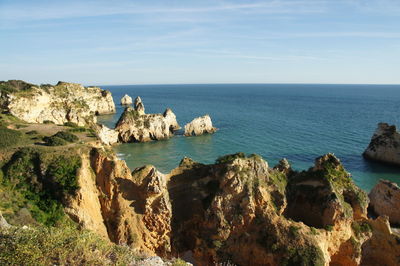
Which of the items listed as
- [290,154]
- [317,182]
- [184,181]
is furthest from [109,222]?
[290,154]

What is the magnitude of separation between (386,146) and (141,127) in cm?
5643

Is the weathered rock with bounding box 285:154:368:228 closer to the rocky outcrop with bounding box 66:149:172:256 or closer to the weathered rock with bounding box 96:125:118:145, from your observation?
the rocky outcrop with bounding box 66:149:172:256

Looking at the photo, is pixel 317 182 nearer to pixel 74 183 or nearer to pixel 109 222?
pixel 109 222

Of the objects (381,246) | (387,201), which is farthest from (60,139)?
(387,201)

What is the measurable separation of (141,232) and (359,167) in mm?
49196

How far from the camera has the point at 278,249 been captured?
22.4m

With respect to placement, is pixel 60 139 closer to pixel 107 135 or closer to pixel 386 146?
pixel 107 135

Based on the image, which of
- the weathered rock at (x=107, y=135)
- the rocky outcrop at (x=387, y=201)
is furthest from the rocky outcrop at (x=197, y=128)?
the rocky outcrop at (x=387, y=201)

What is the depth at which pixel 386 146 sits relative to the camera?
206ft

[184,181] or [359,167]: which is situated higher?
[184,181]

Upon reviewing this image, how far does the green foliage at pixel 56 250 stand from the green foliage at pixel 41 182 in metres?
10.2

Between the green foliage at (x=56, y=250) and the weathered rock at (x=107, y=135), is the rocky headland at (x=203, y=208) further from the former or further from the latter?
the weathered rock at (x=107, y=135)

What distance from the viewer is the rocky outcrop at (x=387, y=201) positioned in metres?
39.0

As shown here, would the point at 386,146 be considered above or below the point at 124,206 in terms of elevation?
below
